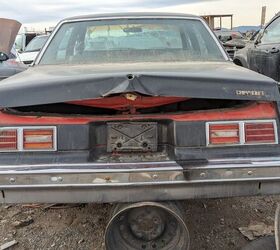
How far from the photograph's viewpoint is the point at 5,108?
2842mm

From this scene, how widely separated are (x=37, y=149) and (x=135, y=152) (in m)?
0.62

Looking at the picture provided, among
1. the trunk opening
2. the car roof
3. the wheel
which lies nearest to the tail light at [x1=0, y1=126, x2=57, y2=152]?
the trunk opening

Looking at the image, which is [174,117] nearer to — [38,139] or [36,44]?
[38,139]

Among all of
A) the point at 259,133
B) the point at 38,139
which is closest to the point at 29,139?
the point at 38,139

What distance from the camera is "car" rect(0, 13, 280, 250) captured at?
2623mm

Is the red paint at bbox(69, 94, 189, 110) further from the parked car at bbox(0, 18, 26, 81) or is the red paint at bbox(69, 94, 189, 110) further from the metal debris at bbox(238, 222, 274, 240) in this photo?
the parked car at bbox(0, 18, 26, 81)

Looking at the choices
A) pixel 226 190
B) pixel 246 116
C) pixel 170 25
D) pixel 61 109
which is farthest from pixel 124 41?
pixel 226 190

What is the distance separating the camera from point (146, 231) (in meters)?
2.88

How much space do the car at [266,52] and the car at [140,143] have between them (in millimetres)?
4080

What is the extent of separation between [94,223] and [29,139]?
1226 mm

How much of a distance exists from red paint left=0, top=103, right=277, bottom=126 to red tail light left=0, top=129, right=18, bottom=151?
5 cm

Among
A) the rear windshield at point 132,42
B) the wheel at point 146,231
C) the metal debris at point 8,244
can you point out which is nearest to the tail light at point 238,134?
the wheel at point 146,231

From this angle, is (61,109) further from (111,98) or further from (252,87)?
(252,87)

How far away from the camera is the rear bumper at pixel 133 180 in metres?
2.61
